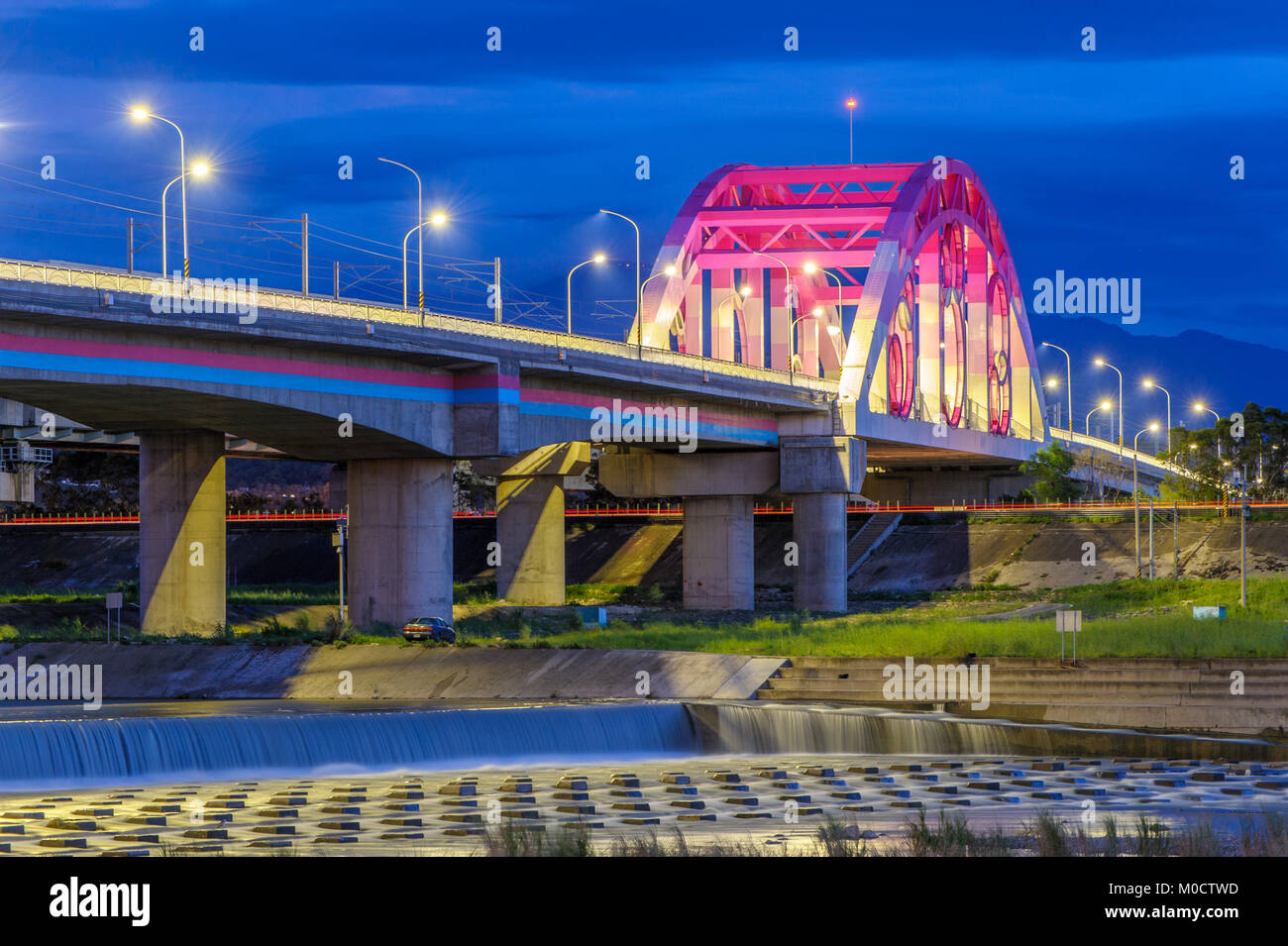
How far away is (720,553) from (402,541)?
2571 cm

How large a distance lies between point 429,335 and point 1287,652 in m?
28.1

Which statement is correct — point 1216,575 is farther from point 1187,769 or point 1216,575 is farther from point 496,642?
point 1187,769

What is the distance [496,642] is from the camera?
53.0m

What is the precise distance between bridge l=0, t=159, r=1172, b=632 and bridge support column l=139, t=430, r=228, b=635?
75mm

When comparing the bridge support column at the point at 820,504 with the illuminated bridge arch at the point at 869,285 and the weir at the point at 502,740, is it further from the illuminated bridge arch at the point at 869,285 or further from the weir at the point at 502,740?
the weir at the point at 502,740

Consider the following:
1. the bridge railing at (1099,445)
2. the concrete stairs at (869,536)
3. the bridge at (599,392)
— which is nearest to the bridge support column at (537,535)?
the bridge at (599,392)

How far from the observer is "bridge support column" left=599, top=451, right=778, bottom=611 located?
82.6m

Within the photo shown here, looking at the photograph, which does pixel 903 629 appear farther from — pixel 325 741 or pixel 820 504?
pixel 820 504

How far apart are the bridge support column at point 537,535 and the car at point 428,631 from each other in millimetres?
22829

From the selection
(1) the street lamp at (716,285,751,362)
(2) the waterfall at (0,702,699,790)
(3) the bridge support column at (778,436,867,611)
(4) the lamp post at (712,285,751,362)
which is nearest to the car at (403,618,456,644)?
(2) the waterfall at (0,702,699,790)

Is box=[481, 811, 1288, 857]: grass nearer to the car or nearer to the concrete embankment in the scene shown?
the concrete embankment

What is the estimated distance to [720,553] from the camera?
83750mm

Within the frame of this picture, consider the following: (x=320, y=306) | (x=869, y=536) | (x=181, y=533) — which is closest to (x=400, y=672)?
(x=320, y=306)

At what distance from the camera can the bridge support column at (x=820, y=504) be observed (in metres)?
80.3
